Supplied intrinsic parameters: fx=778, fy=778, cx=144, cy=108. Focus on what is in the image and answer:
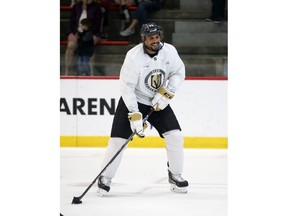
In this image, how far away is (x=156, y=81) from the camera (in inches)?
181

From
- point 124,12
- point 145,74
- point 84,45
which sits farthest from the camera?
point 124,12

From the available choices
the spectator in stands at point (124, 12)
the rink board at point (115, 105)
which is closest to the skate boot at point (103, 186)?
the rink board at point (115, 105)

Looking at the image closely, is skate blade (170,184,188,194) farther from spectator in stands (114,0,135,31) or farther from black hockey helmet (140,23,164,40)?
spectator in stands (114,0,135,31)

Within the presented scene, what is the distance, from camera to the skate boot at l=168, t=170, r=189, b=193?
475 centimetres

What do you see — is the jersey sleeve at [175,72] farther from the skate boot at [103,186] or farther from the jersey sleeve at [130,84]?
the skate boot at [103,186]

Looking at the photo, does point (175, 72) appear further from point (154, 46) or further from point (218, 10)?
point (218, 10)

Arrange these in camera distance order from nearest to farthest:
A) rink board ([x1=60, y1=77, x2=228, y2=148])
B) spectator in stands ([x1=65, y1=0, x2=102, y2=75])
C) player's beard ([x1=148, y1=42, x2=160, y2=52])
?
player's beard ([x1=148, y1=42, x2=160, y2=52])
rink board ([x1=60, y1=77, x2=228, y2=148])
spectator in stands ([x1=65, y1=0, x2=102, y2=75])

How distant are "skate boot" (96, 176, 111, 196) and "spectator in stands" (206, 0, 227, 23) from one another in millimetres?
3675

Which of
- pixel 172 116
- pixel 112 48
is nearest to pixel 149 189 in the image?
pixel 172 116

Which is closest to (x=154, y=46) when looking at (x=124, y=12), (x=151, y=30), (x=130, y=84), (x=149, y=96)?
(x=151, y=30)

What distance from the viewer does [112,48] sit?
8.12 m

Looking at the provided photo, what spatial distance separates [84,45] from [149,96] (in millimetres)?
3298

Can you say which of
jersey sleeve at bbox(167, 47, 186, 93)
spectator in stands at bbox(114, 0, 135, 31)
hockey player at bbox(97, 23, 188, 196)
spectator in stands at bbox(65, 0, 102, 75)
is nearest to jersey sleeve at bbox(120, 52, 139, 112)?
hockey player at bbox(97, 23, 188, 196)

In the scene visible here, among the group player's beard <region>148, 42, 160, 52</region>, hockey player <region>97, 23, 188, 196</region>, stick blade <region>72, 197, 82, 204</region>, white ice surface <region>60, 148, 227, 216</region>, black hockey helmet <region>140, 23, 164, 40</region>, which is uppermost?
black hockey helmet <region>140, 23, 164, 40</region>
